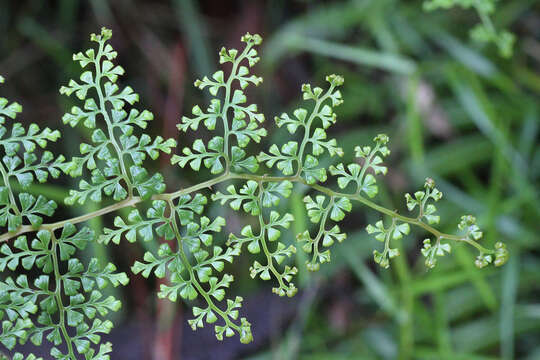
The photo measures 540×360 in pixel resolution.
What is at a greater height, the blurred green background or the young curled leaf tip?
the young curled leaf tip

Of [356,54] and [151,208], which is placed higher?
[151,208]

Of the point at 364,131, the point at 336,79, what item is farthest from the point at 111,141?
the point at 364,131

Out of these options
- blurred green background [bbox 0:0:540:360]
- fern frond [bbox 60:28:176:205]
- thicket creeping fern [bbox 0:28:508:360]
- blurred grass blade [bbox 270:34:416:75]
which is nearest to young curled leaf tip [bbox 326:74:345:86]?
thicket creeping fern [bbox 0:28:508:360]

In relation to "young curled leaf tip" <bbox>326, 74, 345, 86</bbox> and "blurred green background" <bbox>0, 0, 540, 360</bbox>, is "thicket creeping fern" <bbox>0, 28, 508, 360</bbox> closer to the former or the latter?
"young curled leaf tip" <bbox>326, 74, 345, 86</bbox>

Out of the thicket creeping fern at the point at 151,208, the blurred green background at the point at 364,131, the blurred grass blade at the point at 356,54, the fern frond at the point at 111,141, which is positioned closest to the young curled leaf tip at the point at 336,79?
the thicket creeping fern at the point at 151,208

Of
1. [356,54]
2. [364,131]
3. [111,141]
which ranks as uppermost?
[111,141]

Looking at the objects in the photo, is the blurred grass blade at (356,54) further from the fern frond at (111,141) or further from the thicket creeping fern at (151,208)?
the fern frond at (111,141)

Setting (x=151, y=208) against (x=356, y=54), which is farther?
(x=356, y=54)

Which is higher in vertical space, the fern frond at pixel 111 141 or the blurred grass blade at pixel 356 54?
the fern frond at pixel 111 141

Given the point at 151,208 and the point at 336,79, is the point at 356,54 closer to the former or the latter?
the point at 336,79
